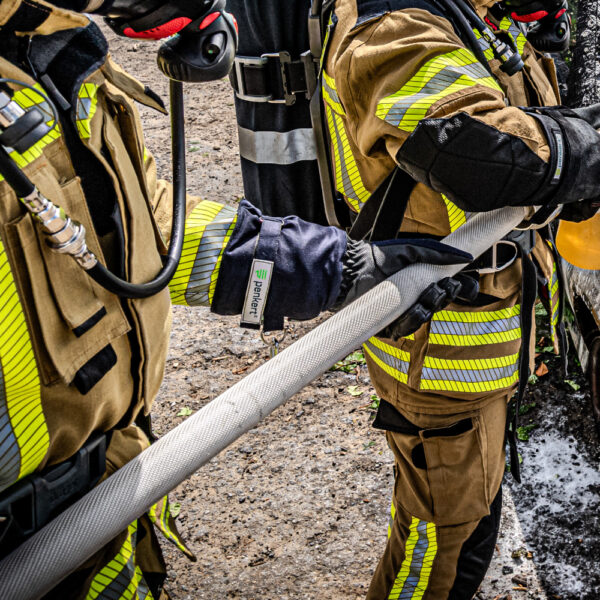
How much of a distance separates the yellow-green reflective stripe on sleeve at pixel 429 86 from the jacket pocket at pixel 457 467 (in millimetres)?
1010

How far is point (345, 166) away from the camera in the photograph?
234 centimetres

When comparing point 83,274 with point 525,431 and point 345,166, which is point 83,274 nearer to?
point 345,166

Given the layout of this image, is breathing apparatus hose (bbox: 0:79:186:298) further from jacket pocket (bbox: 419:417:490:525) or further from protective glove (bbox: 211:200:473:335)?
jacket pocket (bbox: 419:417:490:525)

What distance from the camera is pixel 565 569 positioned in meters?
2.77

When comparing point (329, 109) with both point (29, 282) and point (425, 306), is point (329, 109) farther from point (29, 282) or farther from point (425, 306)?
point (29, 282)

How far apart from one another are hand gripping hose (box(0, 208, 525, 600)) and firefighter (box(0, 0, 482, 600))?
0.53 ft

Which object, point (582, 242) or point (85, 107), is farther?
point (582, 242)

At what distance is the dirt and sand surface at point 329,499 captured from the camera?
2824 millimetres

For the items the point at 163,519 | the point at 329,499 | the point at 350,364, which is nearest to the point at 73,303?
the point at 163,519

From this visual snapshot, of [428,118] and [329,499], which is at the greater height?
[428,118]

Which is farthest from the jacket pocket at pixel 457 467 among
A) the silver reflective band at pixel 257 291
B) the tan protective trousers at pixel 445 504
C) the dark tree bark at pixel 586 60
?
the dark tree bark at pixel 586 60

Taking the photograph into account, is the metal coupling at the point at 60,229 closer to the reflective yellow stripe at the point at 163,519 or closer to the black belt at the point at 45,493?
the black belt at the point at 45,493

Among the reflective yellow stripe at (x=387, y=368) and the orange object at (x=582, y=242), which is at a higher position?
the orange object at (x=582, y=242)

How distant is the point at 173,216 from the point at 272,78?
4.68 feet
